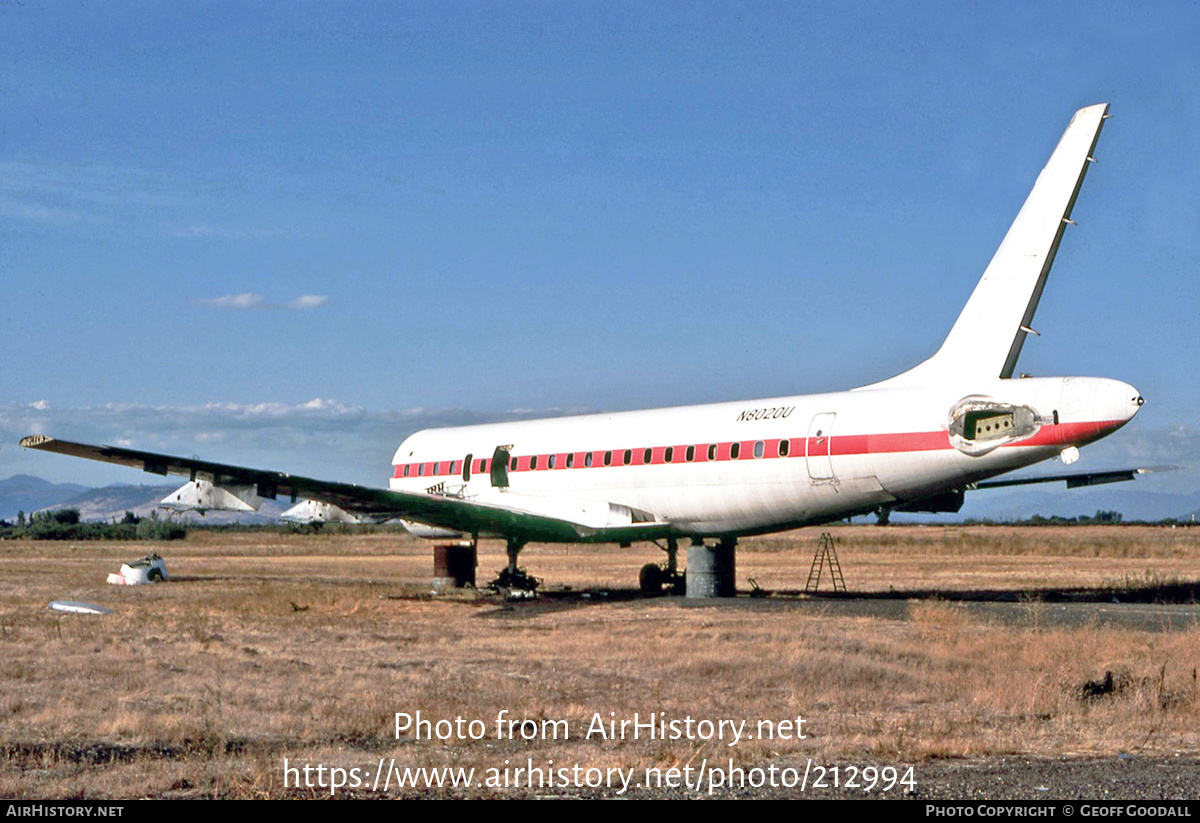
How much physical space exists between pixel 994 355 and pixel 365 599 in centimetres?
1495

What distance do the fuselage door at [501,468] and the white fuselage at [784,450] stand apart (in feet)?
0.22

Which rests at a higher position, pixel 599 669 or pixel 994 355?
pixel 994 355

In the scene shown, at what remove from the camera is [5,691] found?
47.8 feet

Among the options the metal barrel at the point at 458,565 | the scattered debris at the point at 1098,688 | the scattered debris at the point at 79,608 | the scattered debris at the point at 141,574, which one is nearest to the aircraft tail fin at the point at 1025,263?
the scattered debris at the point at 1098,688

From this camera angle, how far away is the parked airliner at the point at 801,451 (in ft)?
71.4

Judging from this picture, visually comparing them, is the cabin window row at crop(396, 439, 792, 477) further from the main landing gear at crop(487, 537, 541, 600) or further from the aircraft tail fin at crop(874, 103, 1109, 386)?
the aircraft tail fin at crop(874, 103, 1109, 386)

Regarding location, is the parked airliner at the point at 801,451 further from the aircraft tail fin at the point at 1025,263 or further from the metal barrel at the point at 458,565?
the metal barrel at the point at 458,565

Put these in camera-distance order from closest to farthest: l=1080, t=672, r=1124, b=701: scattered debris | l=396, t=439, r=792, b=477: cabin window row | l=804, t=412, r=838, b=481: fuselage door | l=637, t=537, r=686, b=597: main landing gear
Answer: l=1080, t=672, r=1124, b=701: scattered debris
l=804, t=412, r=838, b=481: fuselage door
l=396, t=439, r=792, b=477: cabin window row
l=637, t=537, r=686, b=597: main landing gear

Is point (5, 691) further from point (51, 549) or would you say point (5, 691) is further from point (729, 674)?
point (51, 549)

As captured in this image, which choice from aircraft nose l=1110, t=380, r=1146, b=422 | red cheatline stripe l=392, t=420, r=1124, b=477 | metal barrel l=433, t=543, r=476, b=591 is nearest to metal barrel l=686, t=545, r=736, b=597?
red cheatline stripe l=392, t=420, r=1124, b=477

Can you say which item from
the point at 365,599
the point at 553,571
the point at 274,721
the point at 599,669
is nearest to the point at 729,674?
the point at 599,669

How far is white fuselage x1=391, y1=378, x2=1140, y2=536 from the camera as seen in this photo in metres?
21.3

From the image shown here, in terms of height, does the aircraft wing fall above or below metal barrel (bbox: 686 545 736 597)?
above

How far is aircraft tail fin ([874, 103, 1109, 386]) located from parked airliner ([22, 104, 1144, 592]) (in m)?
0.03
